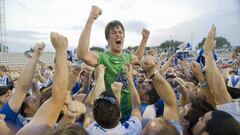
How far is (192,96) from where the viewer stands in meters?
3.23

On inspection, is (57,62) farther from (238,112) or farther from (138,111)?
(238,112)

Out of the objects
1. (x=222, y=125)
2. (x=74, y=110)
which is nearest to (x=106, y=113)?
(x=74, y=110)

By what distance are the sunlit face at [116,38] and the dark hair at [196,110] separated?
1380mm

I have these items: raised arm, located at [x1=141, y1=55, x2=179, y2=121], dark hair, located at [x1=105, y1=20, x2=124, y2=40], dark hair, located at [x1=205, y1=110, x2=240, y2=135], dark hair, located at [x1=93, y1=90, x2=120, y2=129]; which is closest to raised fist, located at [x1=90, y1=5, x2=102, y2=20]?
dark hair, located at [x1=105, y1=20, x2=124, y2=40]

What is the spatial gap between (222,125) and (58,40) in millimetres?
1368

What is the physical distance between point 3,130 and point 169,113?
4.79 feet

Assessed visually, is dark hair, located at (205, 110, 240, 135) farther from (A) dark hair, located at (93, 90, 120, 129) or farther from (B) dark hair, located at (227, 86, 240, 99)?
(B) dark hair, located at (227, 86, 240, 99)

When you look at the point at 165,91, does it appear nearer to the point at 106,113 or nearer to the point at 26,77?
the point at 106,113

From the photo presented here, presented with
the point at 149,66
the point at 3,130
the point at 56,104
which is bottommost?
the point at 3,130

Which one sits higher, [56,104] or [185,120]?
[56,104]

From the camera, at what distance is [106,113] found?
238 cm

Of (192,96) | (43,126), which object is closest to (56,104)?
(43,126)

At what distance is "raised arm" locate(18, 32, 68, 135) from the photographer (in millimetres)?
2220

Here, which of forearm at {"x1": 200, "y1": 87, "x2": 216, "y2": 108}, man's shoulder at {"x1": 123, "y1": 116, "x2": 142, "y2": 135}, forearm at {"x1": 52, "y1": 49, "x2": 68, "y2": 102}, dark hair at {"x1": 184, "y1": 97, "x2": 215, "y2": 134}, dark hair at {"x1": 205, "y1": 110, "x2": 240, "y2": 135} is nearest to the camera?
dark hair at {"x1": 205, "y1": 110, "x2": 240, "y2": 135}
